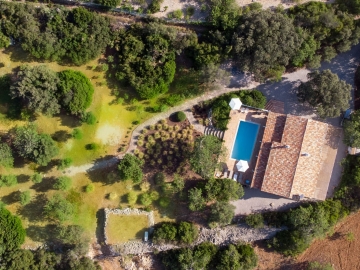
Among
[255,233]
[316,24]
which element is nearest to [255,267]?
[255,233]

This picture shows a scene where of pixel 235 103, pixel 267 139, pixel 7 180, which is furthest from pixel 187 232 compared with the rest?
pixel 7 180

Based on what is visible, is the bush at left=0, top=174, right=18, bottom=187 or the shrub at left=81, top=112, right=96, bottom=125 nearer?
the bush at left=0, top=174, right=18, bottom=187

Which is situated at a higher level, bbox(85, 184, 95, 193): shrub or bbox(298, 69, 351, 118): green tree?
bbox(298, 69, 351, 118): green tree

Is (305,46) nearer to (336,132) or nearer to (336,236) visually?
(336,132)

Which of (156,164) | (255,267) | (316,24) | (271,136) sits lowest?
(255,267)

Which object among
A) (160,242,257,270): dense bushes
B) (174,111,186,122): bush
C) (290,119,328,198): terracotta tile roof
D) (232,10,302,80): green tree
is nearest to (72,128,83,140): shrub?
(174,111,186,122): bush

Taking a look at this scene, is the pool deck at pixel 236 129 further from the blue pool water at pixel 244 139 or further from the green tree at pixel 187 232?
the green tree at pixel 187 232

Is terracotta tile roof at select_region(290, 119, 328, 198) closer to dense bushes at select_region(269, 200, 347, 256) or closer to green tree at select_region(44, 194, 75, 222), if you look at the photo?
dense bushes at select_region(269, 200, 347, 256)
